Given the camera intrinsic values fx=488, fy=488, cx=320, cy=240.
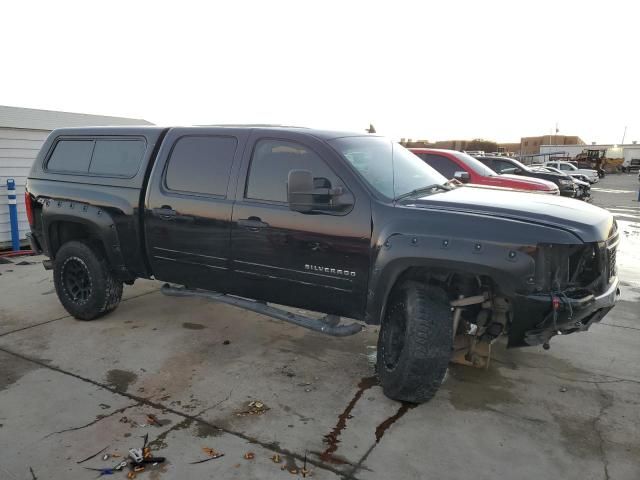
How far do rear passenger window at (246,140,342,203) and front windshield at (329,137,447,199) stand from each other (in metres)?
0.21

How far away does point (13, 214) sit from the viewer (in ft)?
Answer: 27.7

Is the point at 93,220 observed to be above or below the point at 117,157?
below

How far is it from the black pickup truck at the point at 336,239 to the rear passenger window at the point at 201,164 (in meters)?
0.01

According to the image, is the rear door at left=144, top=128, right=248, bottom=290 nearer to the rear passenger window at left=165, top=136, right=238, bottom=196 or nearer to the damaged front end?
the rear passenger window at left=165, top=136, right=238, bottom=196

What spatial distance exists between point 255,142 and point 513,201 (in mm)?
2088

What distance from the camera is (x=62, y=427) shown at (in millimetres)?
3230

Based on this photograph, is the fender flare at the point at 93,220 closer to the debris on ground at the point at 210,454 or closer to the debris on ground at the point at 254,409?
the debris on ground at the point at 254,409

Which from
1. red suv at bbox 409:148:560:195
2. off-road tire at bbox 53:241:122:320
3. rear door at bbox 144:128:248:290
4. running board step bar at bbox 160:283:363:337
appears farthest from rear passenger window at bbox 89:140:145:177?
red suv at bbox 409:148:560:195

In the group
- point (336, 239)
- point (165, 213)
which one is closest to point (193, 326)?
point (165, 213)

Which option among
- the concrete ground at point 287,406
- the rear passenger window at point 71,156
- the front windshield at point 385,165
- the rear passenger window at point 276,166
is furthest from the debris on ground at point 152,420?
the rear passenger window at point 71,156

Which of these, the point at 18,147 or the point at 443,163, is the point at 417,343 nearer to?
the point at 443,163

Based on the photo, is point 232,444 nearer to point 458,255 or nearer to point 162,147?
point 458,255

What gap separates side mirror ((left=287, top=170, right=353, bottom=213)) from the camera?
3.39 metres

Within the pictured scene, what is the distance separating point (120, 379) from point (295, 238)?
5.95 ft
